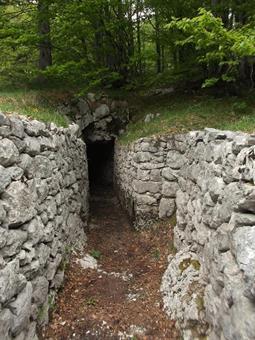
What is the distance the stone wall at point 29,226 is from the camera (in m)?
3.68

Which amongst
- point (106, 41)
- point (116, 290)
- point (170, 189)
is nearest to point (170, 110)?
point (170, 189)

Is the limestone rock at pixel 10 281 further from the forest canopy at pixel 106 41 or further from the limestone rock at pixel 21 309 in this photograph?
the forest canopy at pixel 106 41

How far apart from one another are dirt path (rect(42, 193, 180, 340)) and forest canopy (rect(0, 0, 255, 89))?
454cm

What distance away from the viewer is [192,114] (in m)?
9.57

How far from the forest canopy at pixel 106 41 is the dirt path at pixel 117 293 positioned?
454 centimetres

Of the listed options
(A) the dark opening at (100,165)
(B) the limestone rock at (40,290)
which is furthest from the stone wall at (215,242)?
(A) the dark opening at (100,165)

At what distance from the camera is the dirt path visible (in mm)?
4664

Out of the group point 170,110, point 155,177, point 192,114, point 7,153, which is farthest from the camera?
point 170,110

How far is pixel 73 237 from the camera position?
6918 mm

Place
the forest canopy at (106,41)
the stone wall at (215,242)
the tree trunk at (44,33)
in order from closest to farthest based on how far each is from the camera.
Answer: the stone wall at (215,242)
the forest canopy at (106,41)
the tree trunk at (44,33)

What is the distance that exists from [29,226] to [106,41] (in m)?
10.4

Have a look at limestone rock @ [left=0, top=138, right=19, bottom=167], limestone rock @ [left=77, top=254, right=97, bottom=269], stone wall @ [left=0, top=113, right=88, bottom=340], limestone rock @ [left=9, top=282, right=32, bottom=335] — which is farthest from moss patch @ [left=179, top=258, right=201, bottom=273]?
limestone rock @ [left=0, top=138, right=19, bottom=167]

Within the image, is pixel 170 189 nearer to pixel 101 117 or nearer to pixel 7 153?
pixel 7 153

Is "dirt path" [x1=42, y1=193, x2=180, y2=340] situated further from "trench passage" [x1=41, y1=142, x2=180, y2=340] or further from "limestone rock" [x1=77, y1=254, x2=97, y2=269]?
"limestone rock" [x1=77, y1=254, x2=97, y2=269]
